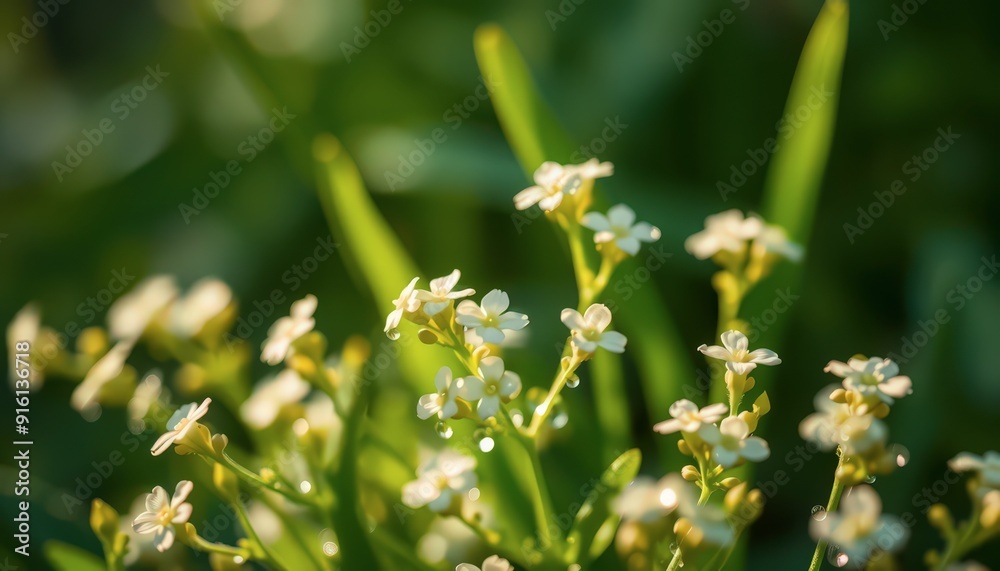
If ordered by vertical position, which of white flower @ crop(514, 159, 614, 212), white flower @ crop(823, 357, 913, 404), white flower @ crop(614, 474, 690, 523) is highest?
white flower @ crop(514, 159, 614, 212)

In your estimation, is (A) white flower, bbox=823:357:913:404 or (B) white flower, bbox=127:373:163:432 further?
(B) white flower, bbox=127:373:163:432

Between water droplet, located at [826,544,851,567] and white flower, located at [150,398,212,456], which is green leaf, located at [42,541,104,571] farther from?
water droplet, located at [826,544,851,567]

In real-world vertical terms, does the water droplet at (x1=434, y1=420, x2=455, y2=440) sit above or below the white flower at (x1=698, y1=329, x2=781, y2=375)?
below

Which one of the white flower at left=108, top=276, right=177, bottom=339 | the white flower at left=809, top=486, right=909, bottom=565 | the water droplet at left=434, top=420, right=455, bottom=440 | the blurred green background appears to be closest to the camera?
the white flower at left=809, top=486, right=909, bottom=565

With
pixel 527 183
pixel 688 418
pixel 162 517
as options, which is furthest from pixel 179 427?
pixel 527 183

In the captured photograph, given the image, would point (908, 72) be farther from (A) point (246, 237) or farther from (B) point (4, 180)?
(B) point (4, 180)

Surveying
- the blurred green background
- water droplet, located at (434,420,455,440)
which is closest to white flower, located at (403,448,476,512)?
water droplet, located at (434,420,455,440)

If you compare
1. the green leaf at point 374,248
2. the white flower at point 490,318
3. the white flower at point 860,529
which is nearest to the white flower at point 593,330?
the white flower at point 490,318

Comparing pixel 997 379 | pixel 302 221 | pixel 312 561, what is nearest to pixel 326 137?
pixel 302 221

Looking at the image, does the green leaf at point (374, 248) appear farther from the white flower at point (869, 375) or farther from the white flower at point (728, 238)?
the white flower at point (869, 375)
